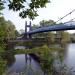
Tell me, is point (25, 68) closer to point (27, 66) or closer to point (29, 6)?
point (27, 66)

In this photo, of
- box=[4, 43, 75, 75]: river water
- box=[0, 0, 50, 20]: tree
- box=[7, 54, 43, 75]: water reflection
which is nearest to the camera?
box=[0, 0, 50, 20]: tree

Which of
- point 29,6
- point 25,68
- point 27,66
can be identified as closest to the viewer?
point 29,6

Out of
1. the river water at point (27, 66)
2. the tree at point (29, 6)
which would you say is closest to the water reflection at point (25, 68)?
the river water at point (27, 66)

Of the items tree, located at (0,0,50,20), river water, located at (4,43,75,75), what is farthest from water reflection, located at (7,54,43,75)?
tree, located at (0,0,50,20)

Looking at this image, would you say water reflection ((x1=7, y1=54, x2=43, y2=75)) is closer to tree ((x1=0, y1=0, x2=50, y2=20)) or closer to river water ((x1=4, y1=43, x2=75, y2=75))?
river water ((x1=4, y1=43, x2=75, y2=75))

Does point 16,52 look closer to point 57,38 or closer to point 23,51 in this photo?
point 23,51

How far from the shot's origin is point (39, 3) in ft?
12.6

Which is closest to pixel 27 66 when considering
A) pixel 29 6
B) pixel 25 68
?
pixel 25 68

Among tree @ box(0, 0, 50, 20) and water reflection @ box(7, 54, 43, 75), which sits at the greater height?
tree @ box(0, 0, 50, 20)

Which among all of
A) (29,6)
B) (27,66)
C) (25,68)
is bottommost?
(25,68)

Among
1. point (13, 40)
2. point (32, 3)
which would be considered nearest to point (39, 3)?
point (32, 3)

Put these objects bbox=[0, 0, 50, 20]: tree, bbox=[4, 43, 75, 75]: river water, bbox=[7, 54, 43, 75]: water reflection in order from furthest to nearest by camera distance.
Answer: bbox=[4, 43, 75, 75]: river water < bbox=[7, 54, 43, 75]: water reflection < bbox=[0, 0, 50, 20]: tree

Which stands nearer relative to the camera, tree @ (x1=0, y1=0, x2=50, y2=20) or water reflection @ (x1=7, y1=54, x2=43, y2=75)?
tree @ (x1=0, y1=0, x2=50, y2=20)

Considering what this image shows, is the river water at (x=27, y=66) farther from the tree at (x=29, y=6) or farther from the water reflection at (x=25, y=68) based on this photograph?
the tree at (x=29, y=6)
